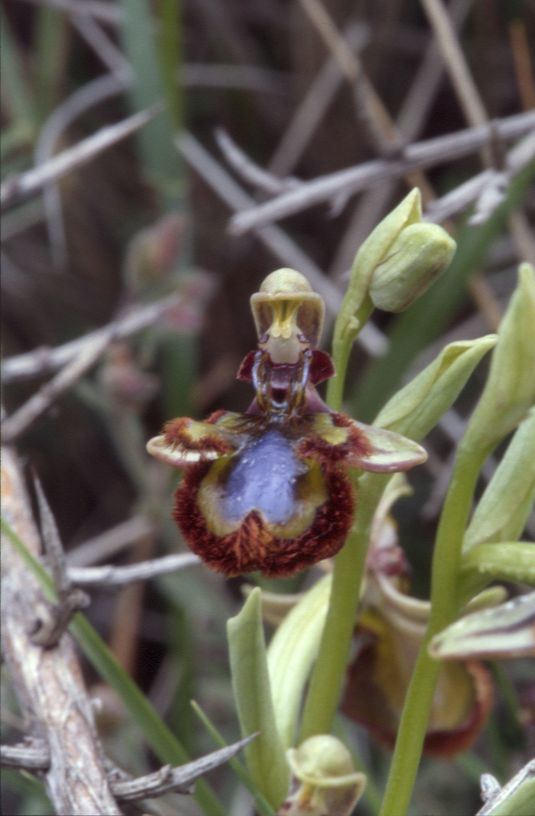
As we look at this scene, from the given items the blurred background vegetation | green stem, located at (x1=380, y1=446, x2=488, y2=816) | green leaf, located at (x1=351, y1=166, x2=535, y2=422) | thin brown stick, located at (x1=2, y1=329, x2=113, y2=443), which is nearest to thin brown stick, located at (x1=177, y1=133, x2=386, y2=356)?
the blurred background vegetation

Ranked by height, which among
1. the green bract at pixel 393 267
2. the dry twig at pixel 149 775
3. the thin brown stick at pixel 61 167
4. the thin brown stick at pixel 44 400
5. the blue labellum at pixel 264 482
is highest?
the thin brown stick at pixel 61 167

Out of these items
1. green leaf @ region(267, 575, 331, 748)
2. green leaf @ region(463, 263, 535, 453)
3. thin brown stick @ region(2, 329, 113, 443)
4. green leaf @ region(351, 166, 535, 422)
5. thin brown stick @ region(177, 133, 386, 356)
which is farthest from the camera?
thin brown stick @ region(177, 133, 386, 356)

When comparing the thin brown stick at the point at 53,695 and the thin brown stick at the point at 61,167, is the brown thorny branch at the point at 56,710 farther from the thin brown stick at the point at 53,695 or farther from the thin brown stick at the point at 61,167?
the thin brown stick at the point at 61,167

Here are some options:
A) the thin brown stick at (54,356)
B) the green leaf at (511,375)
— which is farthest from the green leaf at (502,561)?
the thin brown stick at (54,356)

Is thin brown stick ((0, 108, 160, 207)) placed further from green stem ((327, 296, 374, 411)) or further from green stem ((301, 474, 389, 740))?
green stem ((301, 474, 389, 740))

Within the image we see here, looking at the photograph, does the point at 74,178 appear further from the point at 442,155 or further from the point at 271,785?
the point at 271,785

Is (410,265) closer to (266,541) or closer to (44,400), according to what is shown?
(266,541)
